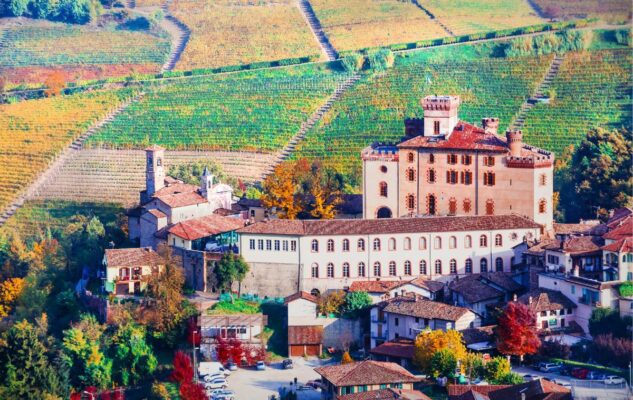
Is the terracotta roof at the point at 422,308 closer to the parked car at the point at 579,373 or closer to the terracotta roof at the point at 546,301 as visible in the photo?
the terracotta roof at the point at 546,301

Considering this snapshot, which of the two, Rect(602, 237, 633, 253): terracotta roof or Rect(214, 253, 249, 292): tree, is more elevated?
Rect(602, 237, 633, 253): terracotta roof

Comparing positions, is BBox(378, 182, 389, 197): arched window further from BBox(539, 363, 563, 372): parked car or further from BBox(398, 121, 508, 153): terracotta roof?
BBox(539, 363, 563, 372): parked car

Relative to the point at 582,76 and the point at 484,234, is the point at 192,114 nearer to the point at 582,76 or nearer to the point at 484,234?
the point at 582,76

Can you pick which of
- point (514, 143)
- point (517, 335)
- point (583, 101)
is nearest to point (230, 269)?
point (517, 335)

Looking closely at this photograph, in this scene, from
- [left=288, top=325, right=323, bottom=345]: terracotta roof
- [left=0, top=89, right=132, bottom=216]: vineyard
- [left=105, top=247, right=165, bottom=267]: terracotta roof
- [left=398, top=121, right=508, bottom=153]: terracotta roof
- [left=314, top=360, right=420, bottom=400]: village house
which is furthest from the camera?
[left=0, top=89, right=132, bottom=216]: vineyard

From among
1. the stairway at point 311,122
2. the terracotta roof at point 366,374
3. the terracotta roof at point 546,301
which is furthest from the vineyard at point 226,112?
the terracotta roof at point 366,374

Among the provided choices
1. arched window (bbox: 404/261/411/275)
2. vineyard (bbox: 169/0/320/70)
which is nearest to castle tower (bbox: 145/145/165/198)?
arched window (bbox: 404/261/411/275)

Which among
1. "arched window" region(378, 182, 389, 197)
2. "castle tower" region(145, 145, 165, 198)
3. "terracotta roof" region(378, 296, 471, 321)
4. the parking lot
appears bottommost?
the parking lot
